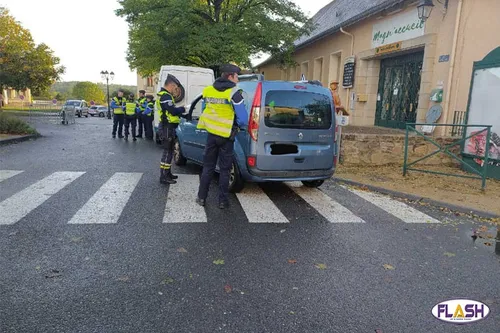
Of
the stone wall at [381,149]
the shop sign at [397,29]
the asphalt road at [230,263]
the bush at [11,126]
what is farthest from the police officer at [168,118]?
the bush at [11,126]

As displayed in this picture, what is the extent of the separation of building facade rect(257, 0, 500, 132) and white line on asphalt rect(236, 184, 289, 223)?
664cm

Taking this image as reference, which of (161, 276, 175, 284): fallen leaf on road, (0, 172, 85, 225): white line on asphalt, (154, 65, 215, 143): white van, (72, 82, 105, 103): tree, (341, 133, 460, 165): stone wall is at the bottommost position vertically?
(161, 276, 175, 284): fallen leaf on road

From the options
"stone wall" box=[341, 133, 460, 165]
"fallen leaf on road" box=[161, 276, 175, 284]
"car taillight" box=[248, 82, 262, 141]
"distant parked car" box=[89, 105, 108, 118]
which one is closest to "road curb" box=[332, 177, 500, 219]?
"stone wall" box=[341, 133, 460, 165]

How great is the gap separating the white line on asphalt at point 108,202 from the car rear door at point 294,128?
2189mm

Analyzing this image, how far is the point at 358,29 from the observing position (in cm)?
1462

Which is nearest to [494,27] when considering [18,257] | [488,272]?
[488,272]

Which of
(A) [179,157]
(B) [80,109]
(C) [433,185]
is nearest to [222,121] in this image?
(A) [179,157]

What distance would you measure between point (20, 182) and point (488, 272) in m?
6.98

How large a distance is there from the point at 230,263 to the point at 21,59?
140 feet

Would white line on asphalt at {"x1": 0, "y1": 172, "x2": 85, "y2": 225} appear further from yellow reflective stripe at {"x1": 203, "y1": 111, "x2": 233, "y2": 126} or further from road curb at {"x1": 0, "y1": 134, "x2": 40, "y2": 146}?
road curb at {"x1": 0, "y1": 134, "x2": 40, "y2": 146}

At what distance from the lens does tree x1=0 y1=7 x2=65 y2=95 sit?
36125mm

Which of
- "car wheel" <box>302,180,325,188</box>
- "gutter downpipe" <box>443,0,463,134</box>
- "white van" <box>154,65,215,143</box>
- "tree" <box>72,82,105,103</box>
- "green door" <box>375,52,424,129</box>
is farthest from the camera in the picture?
"tree" <box>72,82,105,103</box>

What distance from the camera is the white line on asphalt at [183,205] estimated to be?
15.8 feet

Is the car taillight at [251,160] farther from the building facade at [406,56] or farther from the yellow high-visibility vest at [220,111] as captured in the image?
the building facade at [406,56]
